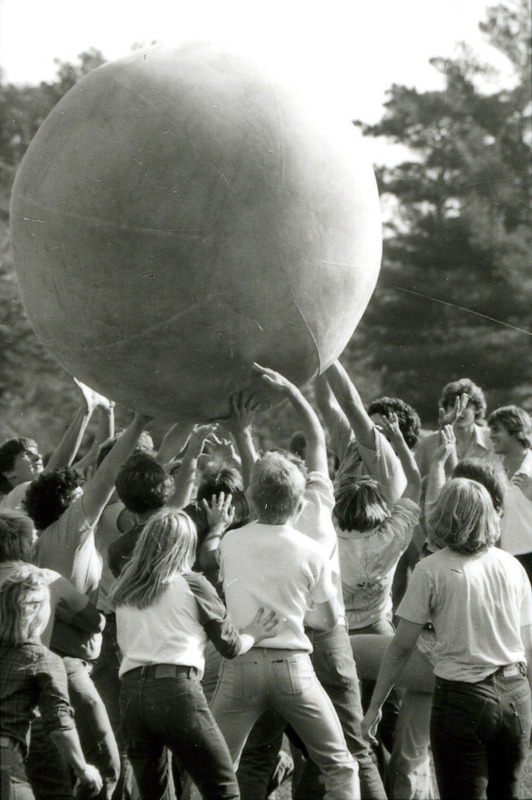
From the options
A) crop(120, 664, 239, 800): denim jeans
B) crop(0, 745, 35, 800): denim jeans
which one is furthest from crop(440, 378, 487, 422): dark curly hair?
crop(0, 745, 35, 800): denim jeans

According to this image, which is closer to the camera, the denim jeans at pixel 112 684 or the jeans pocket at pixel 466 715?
the jeans pocket at pixel 466 715

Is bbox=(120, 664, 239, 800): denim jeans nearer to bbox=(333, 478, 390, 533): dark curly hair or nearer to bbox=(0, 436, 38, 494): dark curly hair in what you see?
bbox=(333, 478, 390, 533): dark curly hair

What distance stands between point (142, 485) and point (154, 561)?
0.62 meters

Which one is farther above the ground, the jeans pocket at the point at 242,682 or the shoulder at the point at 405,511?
the shoulder at the point at 405,511

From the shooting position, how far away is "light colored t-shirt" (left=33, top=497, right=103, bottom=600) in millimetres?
5539

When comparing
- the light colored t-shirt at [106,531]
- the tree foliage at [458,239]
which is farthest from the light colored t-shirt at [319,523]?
the tree foliage at [458,239]

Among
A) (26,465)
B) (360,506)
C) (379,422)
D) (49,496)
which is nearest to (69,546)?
(49,496)

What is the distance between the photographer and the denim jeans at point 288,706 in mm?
4594

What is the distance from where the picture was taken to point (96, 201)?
15.6 ft

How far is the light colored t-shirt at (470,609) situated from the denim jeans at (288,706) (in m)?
0.48

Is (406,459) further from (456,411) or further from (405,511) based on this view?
(456,411)

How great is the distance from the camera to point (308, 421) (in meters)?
5.26

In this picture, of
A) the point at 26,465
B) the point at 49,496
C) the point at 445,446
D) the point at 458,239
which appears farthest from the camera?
the point at 458,239

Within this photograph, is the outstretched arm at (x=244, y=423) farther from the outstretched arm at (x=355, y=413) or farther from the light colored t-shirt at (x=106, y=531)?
the light colored t-shirt at (x=106, y=531)
